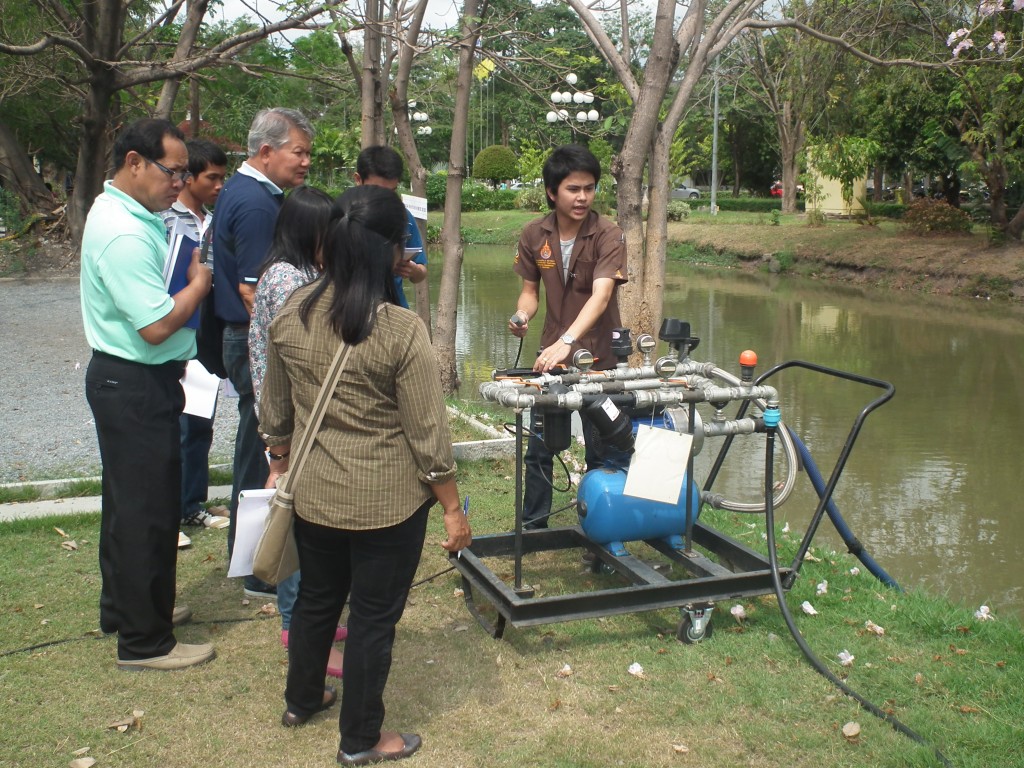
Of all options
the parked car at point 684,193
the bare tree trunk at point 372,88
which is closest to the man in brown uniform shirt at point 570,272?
the bare tree trunk at point 372,88

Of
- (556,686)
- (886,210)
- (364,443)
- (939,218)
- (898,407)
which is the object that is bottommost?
(898,407)

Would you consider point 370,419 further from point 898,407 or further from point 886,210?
point 886,210

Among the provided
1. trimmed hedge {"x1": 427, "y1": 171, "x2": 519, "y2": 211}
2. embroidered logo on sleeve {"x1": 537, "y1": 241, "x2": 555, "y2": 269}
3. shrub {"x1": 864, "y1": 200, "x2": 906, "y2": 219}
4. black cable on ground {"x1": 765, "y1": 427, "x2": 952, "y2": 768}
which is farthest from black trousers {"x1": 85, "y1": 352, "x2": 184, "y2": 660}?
trimmed hedge {"x1": 427, "y1": 171, "x2": 519, "y2": 211}

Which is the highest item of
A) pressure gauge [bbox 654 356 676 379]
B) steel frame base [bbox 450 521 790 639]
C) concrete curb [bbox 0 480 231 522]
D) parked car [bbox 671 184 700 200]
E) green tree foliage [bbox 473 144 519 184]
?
green tree foliage [bbox 473 144 519 184]

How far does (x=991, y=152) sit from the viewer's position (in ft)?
67.8

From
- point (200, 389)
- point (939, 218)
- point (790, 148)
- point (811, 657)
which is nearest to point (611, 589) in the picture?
point (811, 657)

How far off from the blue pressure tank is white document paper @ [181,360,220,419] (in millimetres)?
1791

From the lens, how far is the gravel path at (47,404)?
668 cm

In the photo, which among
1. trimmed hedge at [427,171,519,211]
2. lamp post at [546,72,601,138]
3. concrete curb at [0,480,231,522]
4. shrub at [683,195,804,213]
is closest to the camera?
concrete curb at [0,480,231,522]

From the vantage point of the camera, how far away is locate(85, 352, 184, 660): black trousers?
3459mm

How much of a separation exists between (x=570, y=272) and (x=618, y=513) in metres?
1.27

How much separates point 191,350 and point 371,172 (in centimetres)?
137

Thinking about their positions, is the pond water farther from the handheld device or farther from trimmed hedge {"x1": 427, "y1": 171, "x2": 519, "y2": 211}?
trimmed hedge {"x1": 427, "y1": 171, "x2": 519, "y2": 211}

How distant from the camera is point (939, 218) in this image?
23.8m
